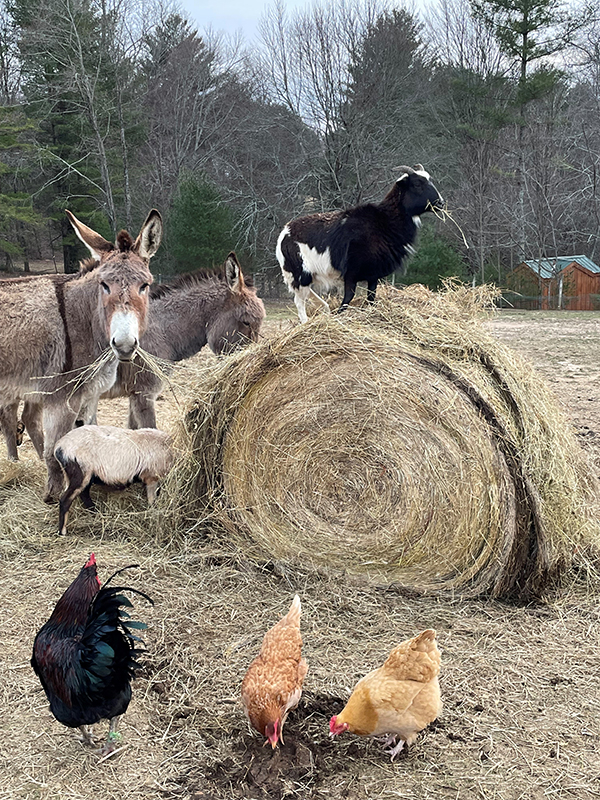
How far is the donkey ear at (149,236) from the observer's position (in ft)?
14.4

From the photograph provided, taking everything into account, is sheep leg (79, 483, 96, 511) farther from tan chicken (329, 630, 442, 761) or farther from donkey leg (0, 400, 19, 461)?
tan chicken (329, 630, 442, 761)

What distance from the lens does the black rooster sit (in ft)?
7.55

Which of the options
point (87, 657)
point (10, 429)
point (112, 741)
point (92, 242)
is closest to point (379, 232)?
point (92, 242)

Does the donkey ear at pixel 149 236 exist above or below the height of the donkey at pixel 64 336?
above

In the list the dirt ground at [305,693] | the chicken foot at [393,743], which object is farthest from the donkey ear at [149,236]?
the chicken foot at [393,743]

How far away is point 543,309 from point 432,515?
2170 centimetres

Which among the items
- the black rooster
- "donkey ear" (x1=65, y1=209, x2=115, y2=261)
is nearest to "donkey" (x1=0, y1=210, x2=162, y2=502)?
"donkey ear" (x1=65, y1=209, x2=115, y2=261)

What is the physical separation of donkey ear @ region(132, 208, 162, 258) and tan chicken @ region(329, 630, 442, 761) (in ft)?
10.7

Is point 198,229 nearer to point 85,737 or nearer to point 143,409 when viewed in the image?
point 143,409

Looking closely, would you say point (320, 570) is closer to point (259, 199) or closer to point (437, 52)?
point (259, 199)

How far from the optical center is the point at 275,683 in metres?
2.37

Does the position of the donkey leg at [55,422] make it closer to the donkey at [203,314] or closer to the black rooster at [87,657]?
the donkey at [203,314]

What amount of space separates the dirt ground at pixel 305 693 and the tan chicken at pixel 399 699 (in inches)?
5.0

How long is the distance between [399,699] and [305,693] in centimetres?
58
